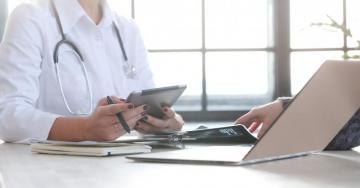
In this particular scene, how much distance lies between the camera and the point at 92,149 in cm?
132

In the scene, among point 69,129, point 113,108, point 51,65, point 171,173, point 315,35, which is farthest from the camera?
point 315,35

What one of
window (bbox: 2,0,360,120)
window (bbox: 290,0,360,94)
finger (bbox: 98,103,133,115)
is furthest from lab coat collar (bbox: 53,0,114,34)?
window (bbox: 290,0,360,94)

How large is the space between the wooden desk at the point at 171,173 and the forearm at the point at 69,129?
26cm

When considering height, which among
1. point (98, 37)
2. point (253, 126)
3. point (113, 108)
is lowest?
point (253, 126)

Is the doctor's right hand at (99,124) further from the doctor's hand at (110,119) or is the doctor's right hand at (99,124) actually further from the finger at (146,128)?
the finger at (146,128)

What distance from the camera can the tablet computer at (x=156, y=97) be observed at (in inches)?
56.4

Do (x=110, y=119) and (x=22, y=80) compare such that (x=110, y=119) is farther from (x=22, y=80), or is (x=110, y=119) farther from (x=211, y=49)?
(x=211, y=49)

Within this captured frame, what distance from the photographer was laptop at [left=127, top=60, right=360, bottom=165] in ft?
3.51

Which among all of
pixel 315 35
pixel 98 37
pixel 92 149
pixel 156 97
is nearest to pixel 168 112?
pixel 156 97

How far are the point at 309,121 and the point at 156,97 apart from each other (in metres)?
0.47

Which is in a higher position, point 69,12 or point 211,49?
point 69,12

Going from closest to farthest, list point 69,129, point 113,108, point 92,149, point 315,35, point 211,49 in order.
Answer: point 92,149 < point 113,108 < point 69,129 < point 211,49 < point 315,35

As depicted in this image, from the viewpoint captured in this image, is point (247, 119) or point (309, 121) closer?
point (309, 121)

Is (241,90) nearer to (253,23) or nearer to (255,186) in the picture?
(253,23)
